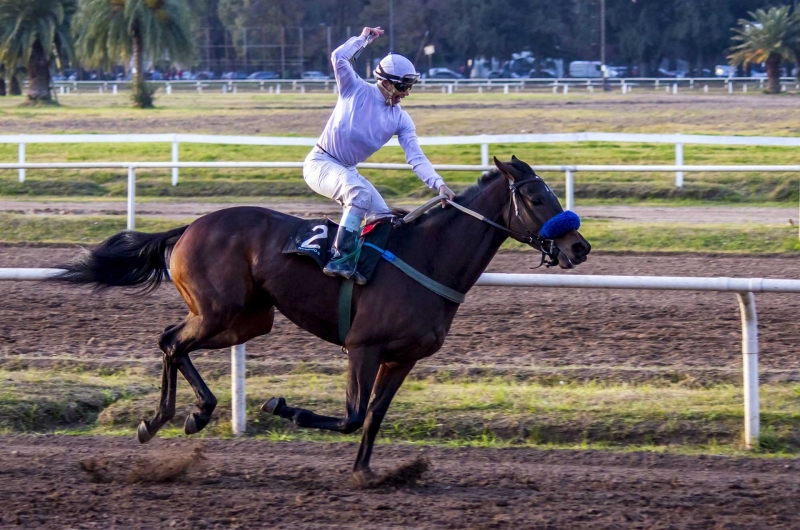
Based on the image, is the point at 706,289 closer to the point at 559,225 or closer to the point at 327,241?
the point at 559,225

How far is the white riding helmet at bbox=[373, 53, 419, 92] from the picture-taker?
5.29m

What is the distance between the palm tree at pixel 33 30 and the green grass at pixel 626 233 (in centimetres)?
2115

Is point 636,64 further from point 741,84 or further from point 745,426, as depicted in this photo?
point 745,426

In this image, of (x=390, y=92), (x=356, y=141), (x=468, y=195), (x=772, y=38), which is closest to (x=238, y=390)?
(x=356, y=141)

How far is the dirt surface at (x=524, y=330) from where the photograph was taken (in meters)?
7.42

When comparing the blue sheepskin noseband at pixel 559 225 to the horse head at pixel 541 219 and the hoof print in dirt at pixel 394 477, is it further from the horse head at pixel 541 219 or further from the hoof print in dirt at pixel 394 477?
the hoof print in dirt at pixel 394 477

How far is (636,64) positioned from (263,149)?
56.0 metres

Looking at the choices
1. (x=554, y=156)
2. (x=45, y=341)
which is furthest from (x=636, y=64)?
(x=45, y=341)

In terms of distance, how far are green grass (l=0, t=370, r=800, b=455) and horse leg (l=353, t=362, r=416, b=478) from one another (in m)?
0.87

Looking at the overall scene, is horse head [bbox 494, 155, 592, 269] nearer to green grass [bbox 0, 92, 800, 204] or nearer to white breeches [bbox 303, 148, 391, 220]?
white breeches [bbox 303, 148, 391, 220]

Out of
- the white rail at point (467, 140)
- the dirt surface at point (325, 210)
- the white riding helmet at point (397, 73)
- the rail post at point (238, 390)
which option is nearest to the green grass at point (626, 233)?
the dirt surface at point (325, 210)

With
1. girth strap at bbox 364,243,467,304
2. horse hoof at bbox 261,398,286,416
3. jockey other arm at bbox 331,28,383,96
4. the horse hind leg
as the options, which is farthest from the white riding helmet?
horse hoof at bbox 261,398,286,416

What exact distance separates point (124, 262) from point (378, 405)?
1893 mm

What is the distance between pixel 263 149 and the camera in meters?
21.9
